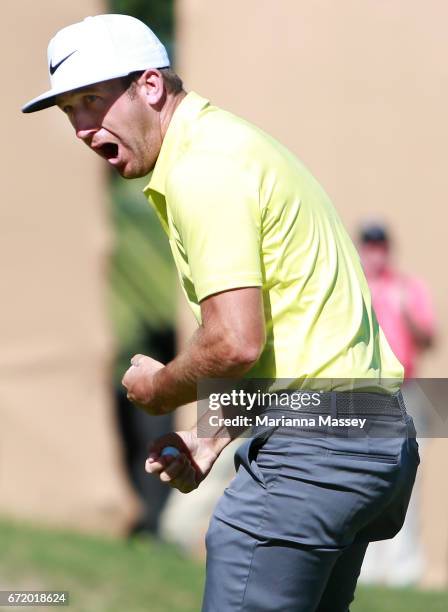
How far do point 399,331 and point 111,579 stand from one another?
2232 mm

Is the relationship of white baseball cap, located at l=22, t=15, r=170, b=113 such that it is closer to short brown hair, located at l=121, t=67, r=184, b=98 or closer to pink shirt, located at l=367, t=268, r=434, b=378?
short brown hair, located at l=121, t=67, r=184, b=98

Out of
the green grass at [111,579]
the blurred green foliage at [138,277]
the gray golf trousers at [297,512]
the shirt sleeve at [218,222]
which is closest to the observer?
the shirt sleeve at [218,222]

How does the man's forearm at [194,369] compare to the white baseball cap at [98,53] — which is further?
the white baseball cap at [98,53]

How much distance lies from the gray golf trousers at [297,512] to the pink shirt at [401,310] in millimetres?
3953

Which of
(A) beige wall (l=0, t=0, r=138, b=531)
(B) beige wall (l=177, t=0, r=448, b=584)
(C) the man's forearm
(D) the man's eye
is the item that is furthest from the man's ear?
(B) beige wall (l=177, t=0, r=448, b=584)

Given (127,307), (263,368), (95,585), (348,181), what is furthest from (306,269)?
(127,307)

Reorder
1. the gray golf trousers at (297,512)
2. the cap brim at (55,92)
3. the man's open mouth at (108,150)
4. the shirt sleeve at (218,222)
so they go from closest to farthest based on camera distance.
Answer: the shirt sleeve at (218,222)
the gray golf trousers at (297,512)
the cap brim at (55,92)
the man's open mouth at (108,150)

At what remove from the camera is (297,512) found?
3141mm

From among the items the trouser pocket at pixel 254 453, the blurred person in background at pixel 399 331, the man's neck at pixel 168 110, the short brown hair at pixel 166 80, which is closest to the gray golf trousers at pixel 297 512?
the trouser pocket at pixel 254 453

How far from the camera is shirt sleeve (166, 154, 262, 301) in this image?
9.78 feet

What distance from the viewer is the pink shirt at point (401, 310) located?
7.18 meters

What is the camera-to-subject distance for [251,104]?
8.25 metres

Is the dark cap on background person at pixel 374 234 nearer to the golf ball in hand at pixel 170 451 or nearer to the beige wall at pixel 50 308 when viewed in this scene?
the beige wall at pixel 50 308

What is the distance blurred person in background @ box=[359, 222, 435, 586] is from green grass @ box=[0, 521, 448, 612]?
0.54m
